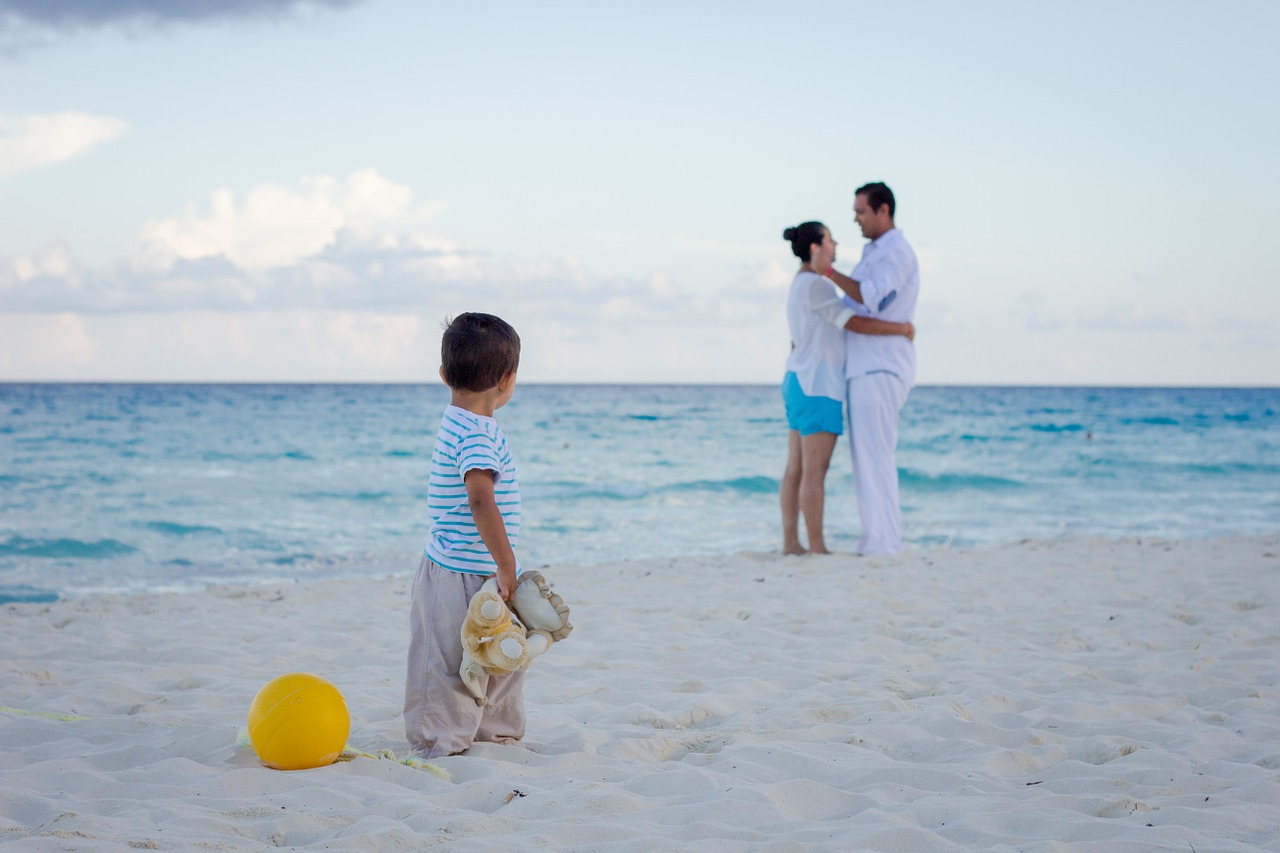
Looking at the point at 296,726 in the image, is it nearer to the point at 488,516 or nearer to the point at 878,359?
the point at 488,516

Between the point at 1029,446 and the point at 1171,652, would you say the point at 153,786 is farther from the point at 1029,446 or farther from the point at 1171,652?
the point at 1029,446

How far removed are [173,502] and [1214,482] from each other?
692 inches

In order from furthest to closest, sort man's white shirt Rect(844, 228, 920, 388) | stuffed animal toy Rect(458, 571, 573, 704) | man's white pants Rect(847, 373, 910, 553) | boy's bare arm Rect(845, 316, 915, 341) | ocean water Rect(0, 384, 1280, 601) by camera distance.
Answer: ocean water Rect(0, 384, 1280, 601) < man's white pants Rect(847, 373, 910, 553) < boy's bare arm Rect(845, 316, 915, 341) < man's white shirt Rect(844, 228, 920, 388) < stuffed animal toy Rect(458, 571, 573, 704)

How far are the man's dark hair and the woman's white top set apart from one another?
0.60 metres

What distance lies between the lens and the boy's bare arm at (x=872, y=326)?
6.89 meters

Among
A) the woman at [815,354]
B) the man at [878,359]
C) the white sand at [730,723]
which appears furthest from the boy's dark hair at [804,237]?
the white sand at [730,723]

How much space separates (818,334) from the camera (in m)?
7.05

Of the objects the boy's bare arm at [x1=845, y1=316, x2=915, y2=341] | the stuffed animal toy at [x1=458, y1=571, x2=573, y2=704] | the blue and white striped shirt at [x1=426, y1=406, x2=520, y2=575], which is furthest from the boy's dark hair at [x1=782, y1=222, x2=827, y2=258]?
the stuffed animal toy at [x1=458, y1=571, x2=573, y2=704]

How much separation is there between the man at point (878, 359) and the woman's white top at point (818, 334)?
10cm

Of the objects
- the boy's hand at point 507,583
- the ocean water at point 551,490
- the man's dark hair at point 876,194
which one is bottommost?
the ocean water at point 551,490

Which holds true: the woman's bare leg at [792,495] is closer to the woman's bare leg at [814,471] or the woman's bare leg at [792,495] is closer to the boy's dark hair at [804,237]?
the woman's bare leg at [814,471]

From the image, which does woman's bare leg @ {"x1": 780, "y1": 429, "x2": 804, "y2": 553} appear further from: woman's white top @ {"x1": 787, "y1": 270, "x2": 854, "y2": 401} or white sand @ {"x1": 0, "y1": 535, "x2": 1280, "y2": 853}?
white sand @ {"x1": 0, "y1": 535, "x2": 1280, "y2": 853}

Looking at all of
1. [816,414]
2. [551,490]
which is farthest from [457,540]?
[551,490]

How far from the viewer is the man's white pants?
7031 millimetres
